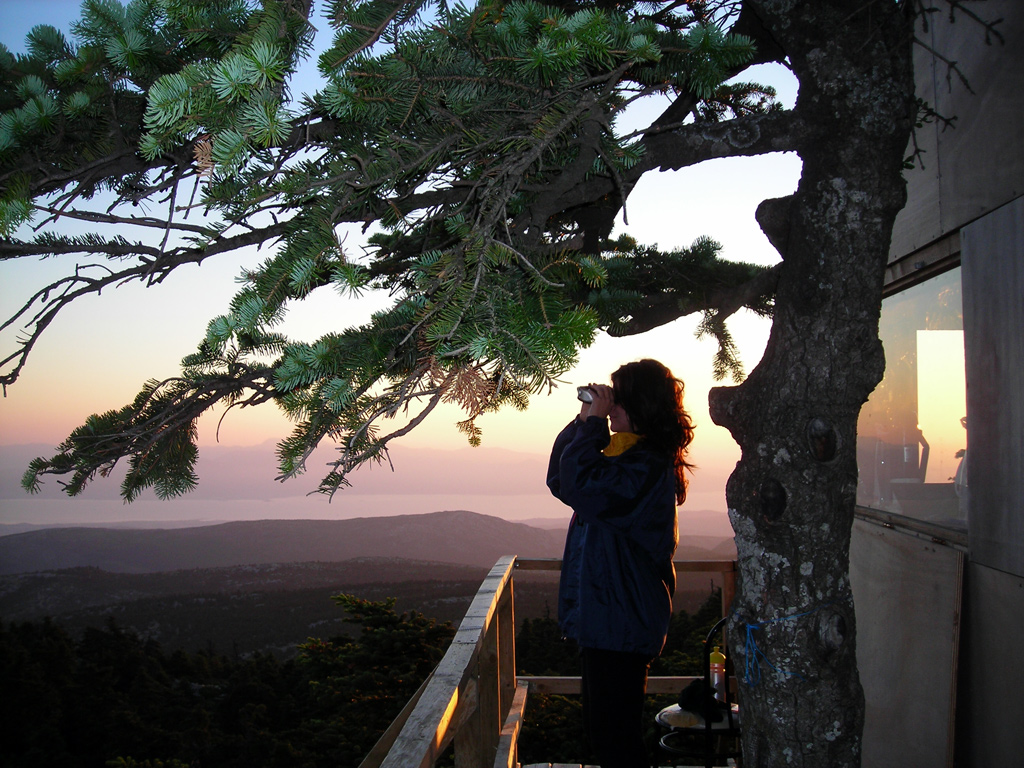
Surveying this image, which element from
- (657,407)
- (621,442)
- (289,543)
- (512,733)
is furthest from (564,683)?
(289,543)

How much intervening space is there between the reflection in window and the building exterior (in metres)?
0.01

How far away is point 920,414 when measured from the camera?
3.04 meters

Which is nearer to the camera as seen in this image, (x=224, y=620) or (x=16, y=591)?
(x=16, y=591)

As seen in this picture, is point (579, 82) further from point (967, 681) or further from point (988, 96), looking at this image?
point (967, 681)

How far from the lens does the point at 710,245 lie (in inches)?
101

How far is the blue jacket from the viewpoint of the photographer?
196 centimetres

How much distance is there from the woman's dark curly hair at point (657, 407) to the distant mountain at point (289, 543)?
193 inches

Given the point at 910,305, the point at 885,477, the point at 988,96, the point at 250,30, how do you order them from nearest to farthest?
the point at 250,30 → the point at 988,96 → the point at 910,305 → the point at 885,477

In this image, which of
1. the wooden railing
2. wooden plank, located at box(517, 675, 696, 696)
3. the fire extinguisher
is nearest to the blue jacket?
the wooden railing

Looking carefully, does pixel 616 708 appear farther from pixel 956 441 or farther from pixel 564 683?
pixel 956 441

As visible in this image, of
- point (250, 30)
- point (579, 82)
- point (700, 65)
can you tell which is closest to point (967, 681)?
point (700, 65)

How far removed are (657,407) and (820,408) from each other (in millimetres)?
512

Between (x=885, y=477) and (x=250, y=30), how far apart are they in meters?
3.56

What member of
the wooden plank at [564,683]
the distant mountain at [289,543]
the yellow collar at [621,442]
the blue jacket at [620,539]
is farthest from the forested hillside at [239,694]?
the yellow collar at [621,442]
